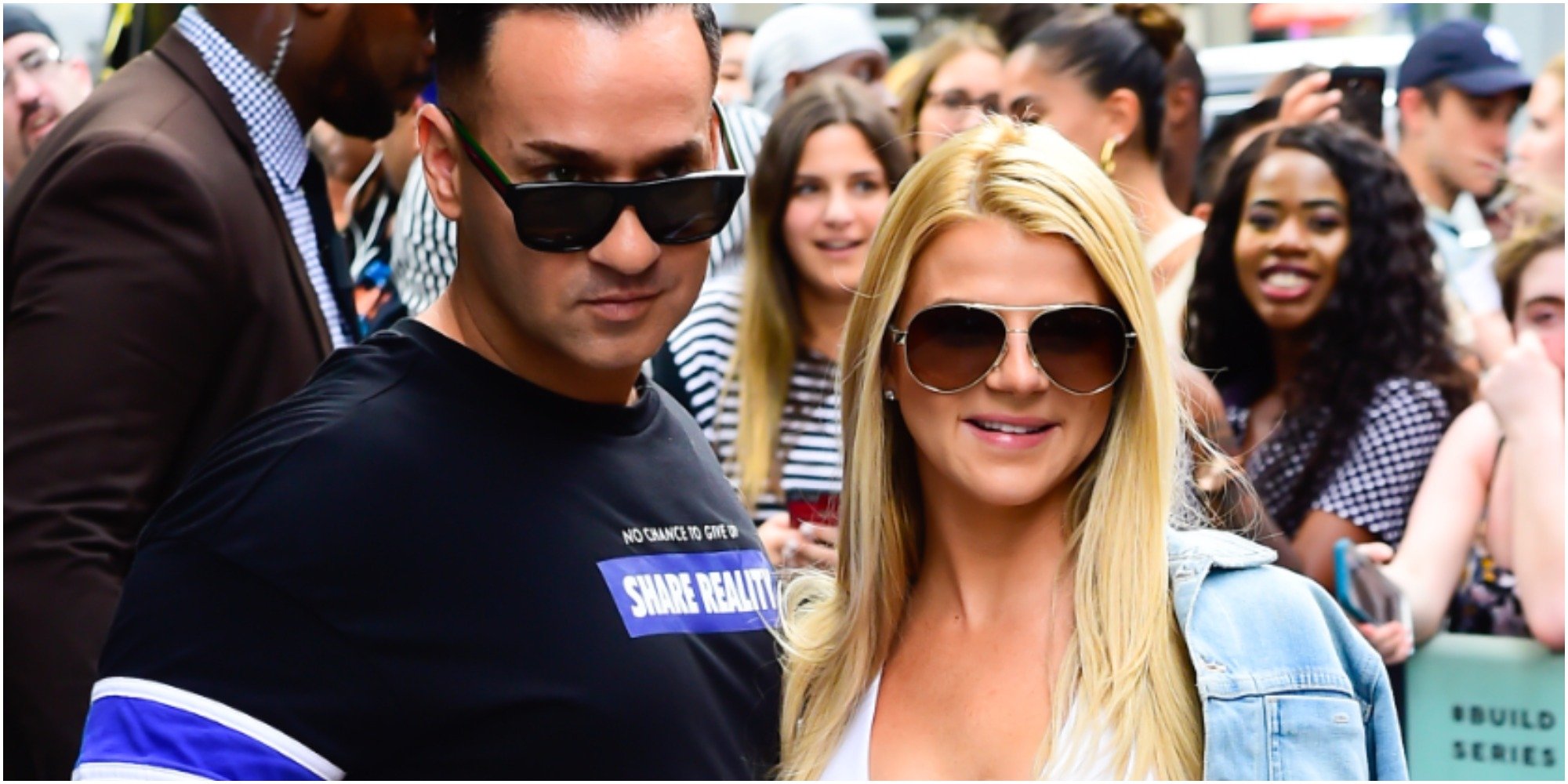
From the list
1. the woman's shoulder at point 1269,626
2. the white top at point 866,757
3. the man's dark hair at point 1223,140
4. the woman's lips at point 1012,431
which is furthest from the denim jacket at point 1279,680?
the man's dark hair at point 1223,140

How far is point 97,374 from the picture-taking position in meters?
3.05

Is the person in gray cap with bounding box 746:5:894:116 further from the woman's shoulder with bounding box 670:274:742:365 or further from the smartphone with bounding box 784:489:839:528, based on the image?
the smartphone with bounding box 784:489:839:528

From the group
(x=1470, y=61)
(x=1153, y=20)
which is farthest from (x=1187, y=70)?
(x=1470, y=61)

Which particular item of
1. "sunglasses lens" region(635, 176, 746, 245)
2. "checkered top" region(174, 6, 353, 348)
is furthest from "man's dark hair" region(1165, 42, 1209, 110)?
"sunglasses lens" region(635, 176, 746, 245)

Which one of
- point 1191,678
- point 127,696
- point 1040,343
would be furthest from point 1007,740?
point 127,696

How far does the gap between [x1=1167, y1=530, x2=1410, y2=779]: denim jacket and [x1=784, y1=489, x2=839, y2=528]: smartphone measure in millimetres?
1466

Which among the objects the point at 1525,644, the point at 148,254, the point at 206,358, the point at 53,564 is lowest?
the point at 1525,644

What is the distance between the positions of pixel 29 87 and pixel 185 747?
431 centimetres

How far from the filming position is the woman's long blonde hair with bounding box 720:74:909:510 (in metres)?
4.61

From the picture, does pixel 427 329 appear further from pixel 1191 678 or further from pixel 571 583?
pixel 1191 678

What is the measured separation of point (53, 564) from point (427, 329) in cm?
116

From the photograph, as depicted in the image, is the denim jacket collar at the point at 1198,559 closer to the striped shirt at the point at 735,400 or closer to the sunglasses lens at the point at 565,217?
the sunglasses lens at the point at 565,217

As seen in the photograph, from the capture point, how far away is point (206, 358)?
3.15 metres

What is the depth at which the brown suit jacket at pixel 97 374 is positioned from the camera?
307 cm
